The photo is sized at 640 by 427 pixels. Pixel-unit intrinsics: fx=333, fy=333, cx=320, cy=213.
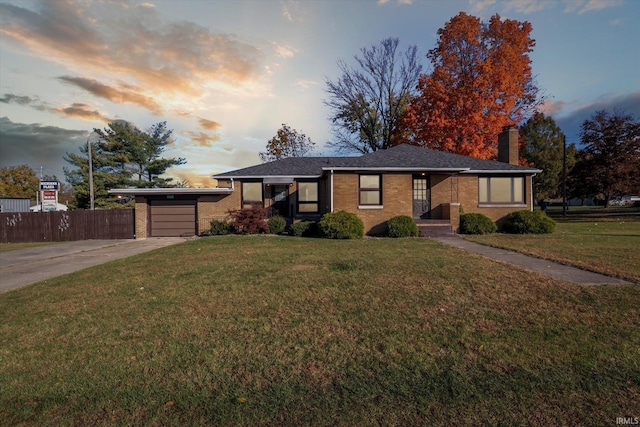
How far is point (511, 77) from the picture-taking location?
23766 mm

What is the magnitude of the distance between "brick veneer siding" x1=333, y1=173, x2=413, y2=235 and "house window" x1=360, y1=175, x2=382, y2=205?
0.43 m

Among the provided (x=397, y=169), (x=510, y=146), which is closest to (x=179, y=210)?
(x=397, y=169)

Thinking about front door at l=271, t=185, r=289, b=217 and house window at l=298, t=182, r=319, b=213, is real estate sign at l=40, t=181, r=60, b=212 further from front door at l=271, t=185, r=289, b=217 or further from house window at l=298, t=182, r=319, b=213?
house window at l=298, t=182, r=319, b=213

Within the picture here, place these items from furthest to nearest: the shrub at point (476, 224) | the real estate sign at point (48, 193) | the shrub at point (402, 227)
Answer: the real estate sign at point (48, 193)
the shrub at point (476, 224)
the shrub at point (402, 227)

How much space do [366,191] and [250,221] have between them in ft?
20.9

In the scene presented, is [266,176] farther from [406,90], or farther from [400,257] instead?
[406,90]

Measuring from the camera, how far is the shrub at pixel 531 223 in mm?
16094

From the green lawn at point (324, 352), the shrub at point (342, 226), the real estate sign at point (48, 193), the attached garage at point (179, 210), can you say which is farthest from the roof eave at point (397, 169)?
the real estate sign at point (48, 193)

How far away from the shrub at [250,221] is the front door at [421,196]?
8.15 metres

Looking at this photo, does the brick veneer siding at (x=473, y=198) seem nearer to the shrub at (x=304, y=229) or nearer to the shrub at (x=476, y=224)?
the shrub at (x=476, y=224)

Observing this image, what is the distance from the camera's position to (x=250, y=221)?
1789cm

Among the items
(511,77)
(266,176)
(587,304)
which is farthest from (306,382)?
(511,77)

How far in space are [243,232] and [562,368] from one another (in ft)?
53.1

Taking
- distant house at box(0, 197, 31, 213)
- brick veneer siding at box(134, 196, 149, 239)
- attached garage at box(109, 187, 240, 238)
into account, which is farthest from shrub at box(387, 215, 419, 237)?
distant house at box(0, 197, 31, 213)
